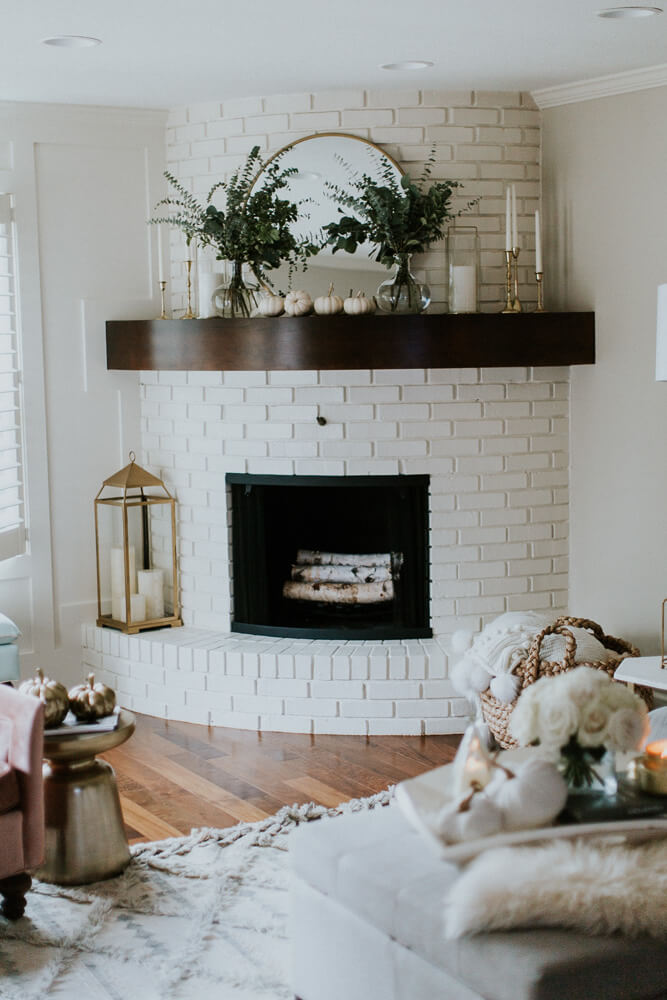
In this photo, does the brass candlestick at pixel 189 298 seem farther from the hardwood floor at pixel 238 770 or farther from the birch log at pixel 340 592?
the hardwood floor at pixel 238 770

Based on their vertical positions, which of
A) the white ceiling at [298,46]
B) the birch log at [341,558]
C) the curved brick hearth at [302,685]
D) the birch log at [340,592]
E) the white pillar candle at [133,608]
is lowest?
the curved brick hearth at [302,685]

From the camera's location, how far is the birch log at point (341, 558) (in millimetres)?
5109

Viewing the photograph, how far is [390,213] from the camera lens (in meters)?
4.70

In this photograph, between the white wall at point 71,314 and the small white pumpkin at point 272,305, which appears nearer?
the small white pumpkin at point 272,305

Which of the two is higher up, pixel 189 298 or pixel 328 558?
pixel 189 298

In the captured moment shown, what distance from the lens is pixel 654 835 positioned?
7.97 ft

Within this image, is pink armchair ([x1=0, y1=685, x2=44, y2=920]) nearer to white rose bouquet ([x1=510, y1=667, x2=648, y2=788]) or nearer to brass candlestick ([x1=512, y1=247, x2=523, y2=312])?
white rose bouquet ([x1=510, y1=667, x2=648, y2=788])

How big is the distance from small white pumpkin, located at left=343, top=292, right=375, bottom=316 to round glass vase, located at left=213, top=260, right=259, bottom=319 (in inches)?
18.3

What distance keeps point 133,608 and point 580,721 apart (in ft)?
10.4

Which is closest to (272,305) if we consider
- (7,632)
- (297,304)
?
(297,304)

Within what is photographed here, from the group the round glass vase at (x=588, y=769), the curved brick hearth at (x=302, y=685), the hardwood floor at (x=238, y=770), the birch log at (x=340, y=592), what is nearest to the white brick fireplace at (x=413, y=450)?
the curved brick hearth at (x=302, y=685)

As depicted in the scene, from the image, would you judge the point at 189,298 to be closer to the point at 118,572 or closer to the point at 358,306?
the point at 358,306

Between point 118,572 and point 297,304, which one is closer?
point 297,304

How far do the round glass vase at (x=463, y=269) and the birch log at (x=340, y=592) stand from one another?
3.97 feet
